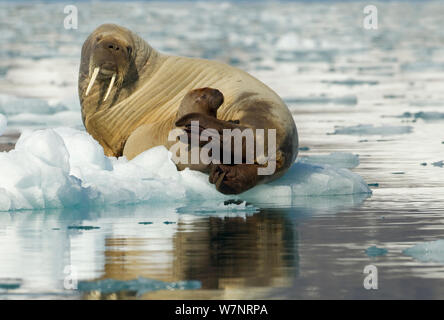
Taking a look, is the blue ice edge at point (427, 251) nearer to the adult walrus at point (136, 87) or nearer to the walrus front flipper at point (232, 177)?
the walrus front flipper at point (232, 177)

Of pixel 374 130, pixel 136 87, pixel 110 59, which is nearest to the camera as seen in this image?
pixel 110 59

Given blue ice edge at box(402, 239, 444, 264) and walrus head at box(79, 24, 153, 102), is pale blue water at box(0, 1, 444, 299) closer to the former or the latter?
blue ice edge at box(402, 239, 444, 264)

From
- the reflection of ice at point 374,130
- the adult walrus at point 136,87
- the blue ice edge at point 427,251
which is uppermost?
the reflection of ice at point 374,130

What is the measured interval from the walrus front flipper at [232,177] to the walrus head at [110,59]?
1.97 metres

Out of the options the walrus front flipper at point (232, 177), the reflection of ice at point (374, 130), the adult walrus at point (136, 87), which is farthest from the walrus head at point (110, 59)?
the reflection of ice at point (374, 130)

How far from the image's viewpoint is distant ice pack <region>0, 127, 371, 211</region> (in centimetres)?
833

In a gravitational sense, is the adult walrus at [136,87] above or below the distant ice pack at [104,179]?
above

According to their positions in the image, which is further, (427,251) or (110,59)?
(110,59)

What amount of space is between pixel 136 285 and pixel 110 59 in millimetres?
4877

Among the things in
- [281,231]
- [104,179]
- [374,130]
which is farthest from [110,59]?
[374,130]

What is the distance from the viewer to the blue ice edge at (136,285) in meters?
5.80

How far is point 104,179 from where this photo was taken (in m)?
8.83

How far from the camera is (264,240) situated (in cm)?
719

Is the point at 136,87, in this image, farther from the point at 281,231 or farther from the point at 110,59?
the point at 281,231
